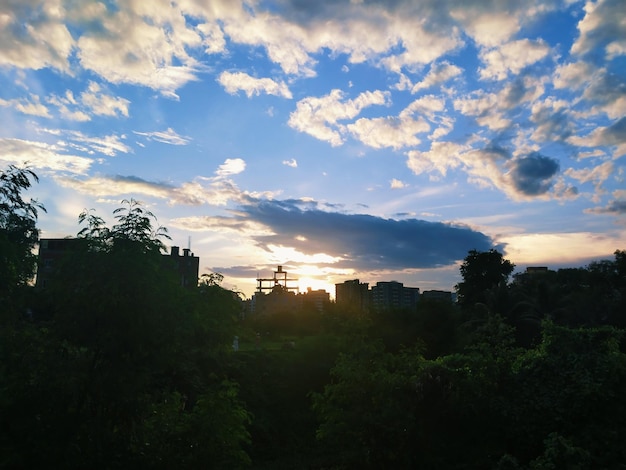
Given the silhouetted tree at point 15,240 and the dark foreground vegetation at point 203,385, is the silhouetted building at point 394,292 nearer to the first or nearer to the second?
the dark foreground vegetation at point 203,385

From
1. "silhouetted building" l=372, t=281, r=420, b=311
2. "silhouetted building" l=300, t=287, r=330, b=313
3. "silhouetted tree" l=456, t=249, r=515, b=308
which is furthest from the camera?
"silhouetted building" l=372, t=281, r=420, b=311

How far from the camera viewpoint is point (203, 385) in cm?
1750

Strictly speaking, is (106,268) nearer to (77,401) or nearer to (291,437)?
(77,401)

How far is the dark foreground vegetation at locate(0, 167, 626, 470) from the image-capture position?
22.1ft

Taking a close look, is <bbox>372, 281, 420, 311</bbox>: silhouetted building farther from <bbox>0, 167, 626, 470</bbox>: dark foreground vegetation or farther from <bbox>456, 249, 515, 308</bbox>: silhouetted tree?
<bbox>0, 167, 626, 470</bbox>: dark foreground vegetation

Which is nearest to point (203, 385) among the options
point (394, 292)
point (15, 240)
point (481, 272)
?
point (15, 240)

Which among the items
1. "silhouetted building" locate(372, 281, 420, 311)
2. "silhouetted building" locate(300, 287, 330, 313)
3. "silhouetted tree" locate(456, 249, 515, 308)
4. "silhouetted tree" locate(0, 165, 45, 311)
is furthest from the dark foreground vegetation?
"silhouetted building" locate(372, 281, 420, 311)

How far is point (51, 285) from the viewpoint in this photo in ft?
23.6

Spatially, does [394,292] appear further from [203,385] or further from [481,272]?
[203,385]

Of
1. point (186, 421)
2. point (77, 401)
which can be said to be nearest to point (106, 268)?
point (77, 401)

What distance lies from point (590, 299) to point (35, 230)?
38522 millimetres

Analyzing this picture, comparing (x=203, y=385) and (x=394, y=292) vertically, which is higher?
(x=394, y=292)

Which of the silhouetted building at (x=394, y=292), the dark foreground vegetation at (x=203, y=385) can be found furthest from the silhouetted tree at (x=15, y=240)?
the silhouetted building at (x=394, y=292)

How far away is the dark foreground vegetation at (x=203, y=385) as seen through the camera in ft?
22.1
